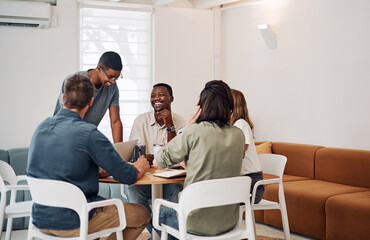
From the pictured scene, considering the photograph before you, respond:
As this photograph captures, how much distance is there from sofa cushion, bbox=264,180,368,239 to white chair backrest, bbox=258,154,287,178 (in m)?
Result: 0.66

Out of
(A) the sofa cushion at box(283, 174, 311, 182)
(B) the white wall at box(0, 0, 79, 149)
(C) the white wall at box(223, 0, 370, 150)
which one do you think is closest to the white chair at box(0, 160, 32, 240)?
(B) the white wall at box(0, 0, 79, 149)

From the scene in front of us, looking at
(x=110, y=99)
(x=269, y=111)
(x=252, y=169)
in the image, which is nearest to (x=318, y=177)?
(x=269, y=111)

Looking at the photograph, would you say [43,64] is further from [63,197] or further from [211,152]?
[211,152]

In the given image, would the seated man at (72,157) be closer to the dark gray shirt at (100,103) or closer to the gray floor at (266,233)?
the dark gray shirt at (100,103)

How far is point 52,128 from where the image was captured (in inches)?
99.8

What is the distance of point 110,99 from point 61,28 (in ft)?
7.96

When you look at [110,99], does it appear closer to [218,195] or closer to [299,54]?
[218,195]

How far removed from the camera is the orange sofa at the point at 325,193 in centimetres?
398

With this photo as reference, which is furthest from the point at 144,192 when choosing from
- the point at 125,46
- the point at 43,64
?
the point at 125,46

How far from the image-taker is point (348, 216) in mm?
3982

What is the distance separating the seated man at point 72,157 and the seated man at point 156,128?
1167 mm

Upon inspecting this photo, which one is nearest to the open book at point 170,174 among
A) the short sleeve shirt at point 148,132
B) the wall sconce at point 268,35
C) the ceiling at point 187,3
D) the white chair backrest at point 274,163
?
the short sleeve shirt at point 148,132

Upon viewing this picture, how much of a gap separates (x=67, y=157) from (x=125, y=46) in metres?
3.90

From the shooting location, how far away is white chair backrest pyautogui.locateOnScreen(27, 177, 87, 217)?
2436 mm
